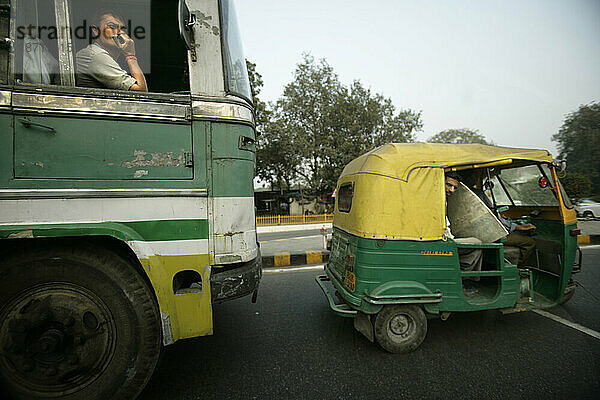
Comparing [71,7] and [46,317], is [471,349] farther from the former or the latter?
[71,7]

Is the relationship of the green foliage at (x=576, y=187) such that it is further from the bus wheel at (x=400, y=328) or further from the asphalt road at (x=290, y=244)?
the bus wheel at (x=400, y=328)

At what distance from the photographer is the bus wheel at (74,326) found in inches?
73.7

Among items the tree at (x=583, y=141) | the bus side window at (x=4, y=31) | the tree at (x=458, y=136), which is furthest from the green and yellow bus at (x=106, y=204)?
the tree at (x=458, y=136)

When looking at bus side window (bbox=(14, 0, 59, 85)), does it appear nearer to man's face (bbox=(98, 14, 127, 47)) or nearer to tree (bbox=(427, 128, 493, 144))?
man's face (bbox=(98, 14, 127, 47))

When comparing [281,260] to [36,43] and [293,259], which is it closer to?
[293,259]

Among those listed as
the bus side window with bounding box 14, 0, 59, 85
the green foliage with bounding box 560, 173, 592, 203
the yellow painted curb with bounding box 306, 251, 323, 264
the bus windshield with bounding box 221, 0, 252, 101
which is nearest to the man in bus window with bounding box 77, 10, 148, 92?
the bus side window with bounding box 14, 0, 59, 85

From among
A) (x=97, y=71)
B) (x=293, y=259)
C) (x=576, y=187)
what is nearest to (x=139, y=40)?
(x=97, y=71)

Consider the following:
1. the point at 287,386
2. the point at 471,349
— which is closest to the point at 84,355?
the point at 287,386

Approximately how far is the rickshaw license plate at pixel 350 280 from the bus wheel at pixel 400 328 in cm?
36

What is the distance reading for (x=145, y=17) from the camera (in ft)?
8.11

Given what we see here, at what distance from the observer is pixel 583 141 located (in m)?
30.7

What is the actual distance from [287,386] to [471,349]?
6.28 ft

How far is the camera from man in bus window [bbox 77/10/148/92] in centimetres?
206

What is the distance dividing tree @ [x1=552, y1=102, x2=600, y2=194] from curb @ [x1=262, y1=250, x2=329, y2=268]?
109 ft
